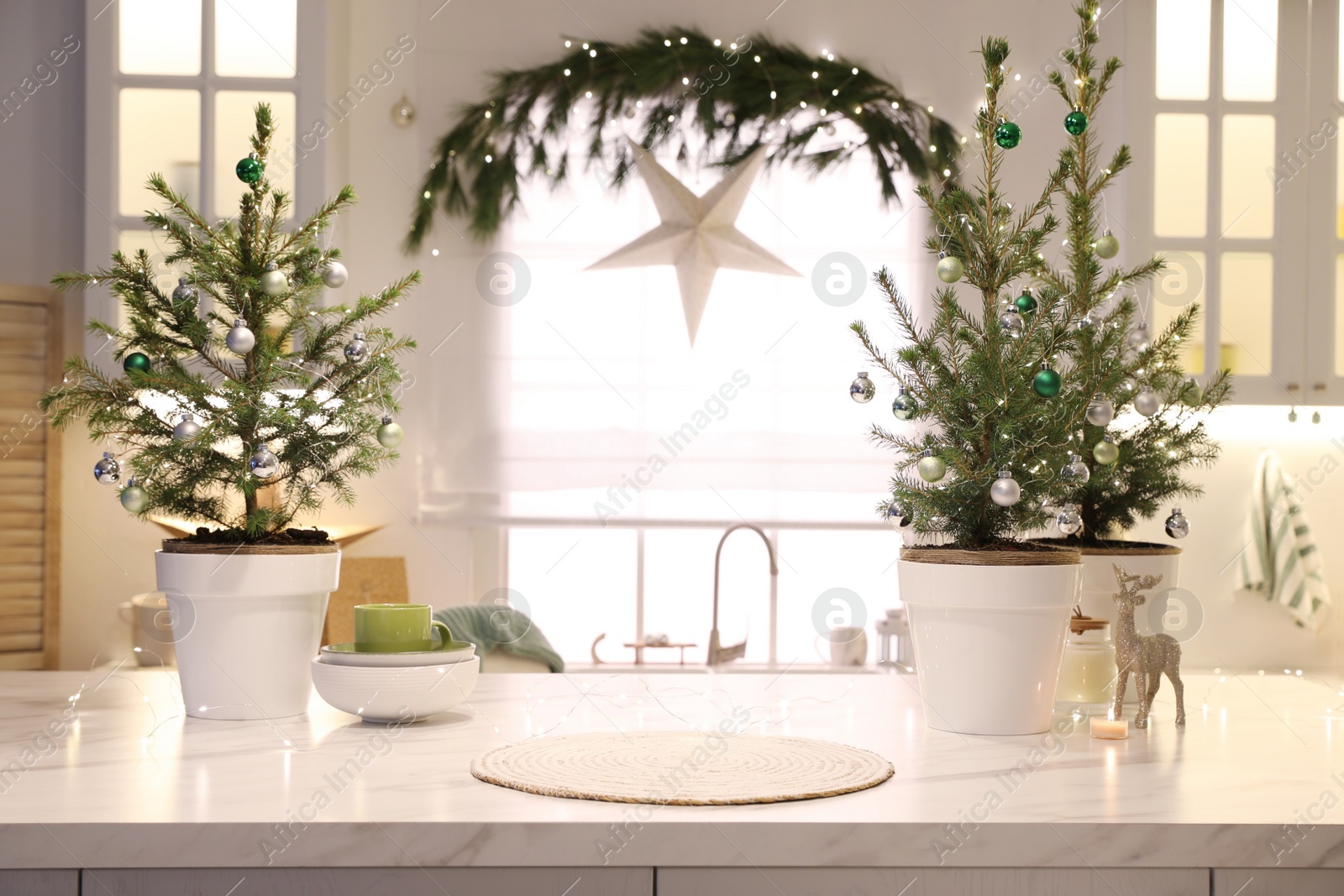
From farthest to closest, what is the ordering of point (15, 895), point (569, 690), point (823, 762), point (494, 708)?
point (569, 690) < point (494, 708) < point (823, 762) < point (15, 895)

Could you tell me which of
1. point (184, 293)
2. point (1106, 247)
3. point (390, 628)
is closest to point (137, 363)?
point (184, 293)

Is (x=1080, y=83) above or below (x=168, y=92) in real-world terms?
below

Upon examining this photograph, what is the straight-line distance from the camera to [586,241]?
3.20m

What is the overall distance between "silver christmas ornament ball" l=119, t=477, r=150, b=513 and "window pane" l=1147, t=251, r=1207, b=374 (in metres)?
2.52

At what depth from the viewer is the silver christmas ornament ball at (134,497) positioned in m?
1.16

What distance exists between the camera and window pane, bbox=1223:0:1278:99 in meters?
2.92

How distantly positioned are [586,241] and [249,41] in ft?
3.40

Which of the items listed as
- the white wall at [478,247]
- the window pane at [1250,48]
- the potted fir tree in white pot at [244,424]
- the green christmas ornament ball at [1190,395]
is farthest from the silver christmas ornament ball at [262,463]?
the window pane at [1250,48]

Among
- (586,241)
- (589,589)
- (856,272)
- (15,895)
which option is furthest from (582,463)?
(15,895)

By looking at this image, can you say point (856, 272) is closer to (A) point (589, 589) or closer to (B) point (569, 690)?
(A) point (589, 589)

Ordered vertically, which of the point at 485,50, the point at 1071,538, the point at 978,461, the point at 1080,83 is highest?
the point at 485,50

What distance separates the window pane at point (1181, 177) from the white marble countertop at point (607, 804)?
6.59 ft

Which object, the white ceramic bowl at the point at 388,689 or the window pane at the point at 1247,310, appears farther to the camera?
the window pane at the point at 1247,310

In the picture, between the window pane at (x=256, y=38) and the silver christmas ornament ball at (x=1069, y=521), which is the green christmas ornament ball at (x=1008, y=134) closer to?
the silver christmas ornament ball at (x=1069, y=521)
